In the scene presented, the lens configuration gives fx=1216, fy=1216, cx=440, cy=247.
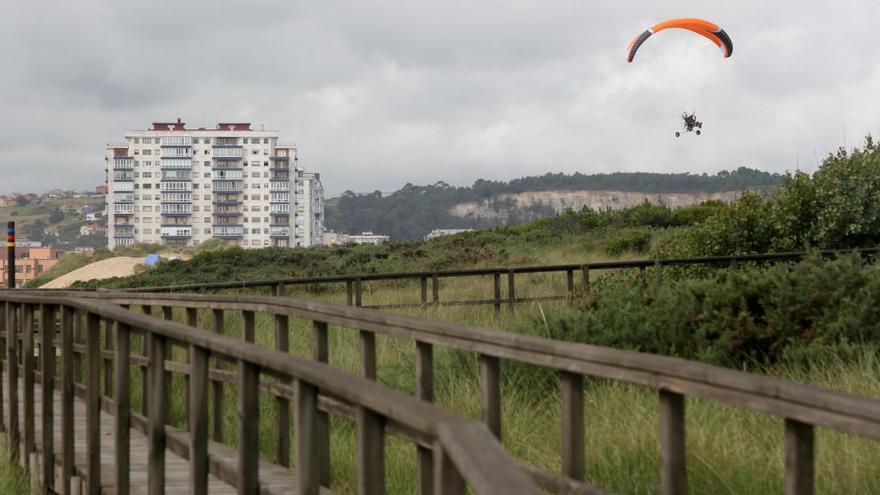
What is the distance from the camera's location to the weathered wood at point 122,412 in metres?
6.20

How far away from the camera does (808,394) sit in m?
3.31

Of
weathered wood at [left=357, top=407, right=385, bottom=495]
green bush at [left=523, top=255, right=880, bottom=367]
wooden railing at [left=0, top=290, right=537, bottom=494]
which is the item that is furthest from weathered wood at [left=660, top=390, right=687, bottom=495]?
green bush at [left=523, top=255, right=880, bottom=367]

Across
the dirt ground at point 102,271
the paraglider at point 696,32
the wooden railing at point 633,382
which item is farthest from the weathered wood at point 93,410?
the dirt ground at point 102,271

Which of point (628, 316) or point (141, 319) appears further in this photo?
point (628, 316)

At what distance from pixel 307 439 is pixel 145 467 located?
3552 mm

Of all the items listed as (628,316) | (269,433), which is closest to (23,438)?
(269,433)

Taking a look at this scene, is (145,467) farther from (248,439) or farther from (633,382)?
(633,382)

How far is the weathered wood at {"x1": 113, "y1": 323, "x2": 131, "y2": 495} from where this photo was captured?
6195 mm

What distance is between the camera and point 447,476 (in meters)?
2.47

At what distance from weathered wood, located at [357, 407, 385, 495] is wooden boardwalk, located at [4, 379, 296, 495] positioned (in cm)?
142

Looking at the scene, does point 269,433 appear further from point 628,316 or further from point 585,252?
point 585,252

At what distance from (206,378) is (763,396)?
230 cm

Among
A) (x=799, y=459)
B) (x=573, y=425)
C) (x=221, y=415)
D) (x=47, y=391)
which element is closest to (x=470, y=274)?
(x=221, y=415)

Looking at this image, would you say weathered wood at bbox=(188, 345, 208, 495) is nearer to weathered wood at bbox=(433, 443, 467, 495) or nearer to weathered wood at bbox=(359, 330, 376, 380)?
weathered wood at bbox=(359, 330, 376, 380)
